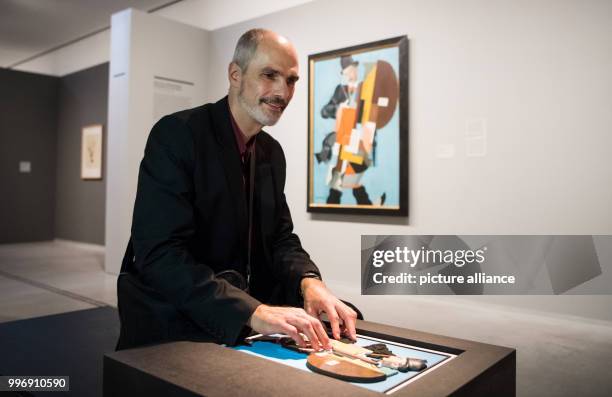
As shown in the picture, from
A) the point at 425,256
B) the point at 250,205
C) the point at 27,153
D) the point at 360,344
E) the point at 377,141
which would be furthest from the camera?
the point at 27,153

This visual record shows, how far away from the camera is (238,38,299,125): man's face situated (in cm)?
150

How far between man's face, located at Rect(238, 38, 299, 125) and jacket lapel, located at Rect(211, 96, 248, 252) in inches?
3.7

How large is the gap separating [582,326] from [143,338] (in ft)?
10.3

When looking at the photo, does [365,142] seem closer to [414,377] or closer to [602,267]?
[602,267]

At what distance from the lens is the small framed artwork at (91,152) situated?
7555 mm

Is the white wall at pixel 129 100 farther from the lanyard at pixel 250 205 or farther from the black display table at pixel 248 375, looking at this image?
the black display table at pixel 248 375

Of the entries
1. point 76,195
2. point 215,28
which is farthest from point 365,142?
point 76,195

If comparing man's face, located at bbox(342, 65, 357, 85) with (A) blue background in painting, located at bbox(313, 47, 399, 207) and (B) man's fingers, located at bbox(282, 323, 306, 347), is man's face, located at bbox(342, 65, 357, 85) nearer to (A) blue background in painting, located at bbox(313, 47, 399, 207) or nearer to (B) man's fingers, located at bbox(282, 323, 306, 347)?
(A) blue background in painting, located at bbox(313, 47, 399, 207)

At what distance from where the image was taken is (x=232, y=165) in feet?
5.13

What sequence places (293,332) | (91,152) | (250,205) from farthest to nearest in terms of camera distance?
(91,152)
(250,205)
(293,332)

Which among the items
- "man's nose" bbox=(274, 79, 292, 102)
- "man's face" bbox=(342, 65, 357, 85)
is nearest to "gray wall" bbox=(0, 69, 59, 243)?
"man's face" bbox=(342, 65, 357, 85)

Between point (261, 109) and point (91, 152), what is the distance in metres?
6.86

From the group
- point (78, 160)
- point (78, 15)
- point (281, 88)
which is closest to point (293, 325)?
point (281, 88)

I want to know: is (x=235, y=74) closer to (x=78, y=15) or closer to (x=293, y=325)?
(x=293, y=325)
